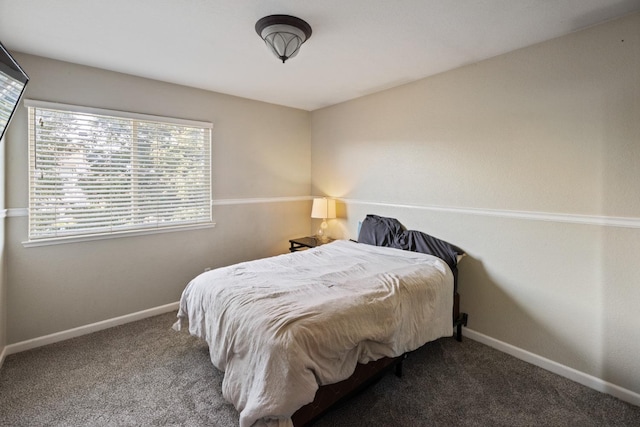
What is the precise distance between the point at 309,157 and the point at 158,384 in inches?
130

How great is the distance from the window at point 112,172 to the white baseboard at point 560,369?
3.13 meters

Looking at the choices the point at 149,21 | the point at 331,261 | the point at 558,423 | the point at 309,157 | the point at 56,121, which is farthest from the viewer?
the point at 309,157

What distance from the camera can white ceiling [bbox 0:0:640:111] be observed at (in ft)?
6.07

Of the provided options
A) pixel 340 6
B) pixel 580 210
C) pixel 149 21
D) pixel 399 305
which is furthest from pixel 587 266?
pixel 149 21

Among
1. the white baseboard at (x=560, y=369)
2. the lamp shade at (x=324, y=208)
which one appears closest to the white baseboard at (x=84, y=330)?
the lamp shade at (x=324, y=208)

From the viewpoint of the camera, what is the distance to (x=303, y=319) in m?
1.65

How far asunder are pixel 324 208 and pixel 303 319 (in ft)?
7.79

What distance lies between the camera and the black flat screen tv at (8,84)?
1.49 m

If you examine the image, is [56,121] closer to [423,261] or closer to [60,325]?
[60,325]

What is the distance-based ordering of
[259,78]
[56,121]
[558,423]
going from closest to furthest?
[558,423] → [56,121] → [259,78]

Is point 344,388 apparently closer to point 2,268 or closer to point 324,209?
point 324,209

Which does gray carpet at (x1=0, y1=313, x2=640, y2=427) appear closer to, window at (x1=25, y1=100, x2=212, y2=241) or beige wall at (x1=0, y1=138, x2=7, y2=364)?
beige wall at (x1=0, y1=138, x2=7, y2=364)

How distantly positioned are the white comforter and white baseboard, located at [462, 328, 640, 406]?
0.55 meters

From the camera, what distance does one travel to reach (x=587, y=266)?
2129mm
